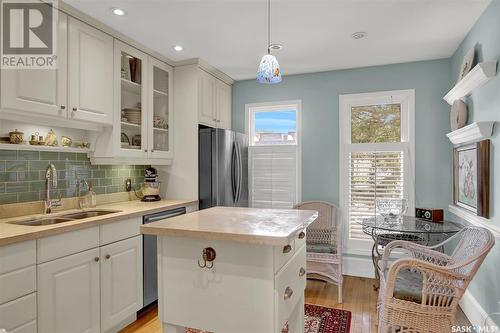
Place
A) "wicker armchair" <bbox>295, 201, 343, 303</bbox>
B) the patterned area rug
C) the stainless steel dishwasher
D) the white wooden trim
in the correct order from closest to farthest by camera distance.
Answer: the white wooden trim, the patterned area rug, the stainless steel dishwasher, "wicker armchair" <bbox>295, 201, 343, 303</bbox>

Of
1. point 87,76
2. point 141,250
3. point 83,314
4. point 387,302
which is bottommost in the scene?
point 83,314

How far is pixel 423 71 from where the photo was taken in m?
3.51

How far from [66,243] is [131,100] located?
1.58 m

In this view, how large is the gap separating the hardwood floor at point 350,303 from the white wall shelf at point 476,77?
6.61 ft

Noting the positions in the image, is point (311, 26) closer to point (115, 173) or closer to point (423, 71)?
point (423, 71)

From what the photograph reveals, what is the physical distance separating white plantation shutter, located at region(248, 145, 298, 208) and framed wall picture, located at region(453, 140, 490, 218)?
1784 millimetres

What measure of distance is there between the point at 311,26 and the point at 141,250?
248 centimetres

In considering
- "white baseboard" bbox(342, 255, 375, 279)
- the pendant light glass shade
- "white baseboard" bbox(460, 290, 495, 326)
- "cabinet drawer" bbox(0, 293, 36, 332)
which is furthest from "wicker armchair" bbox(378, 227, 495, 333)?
"cabinet drawer" bbox(0, 293, 36, 332)

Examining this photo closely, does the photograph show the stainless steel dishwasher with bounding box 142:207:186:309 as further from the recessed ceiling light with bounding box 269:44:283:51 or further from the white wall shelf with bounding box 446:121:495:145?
the white wall shelf with bounding box 446:121:495:145

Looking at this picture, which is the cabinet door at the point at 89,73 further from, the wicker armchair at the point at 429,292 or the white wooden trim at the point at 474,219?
the white wooden trim at the point at 474,219

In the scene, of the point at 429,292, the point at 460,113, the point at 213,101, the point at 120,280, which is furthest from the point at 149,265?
the point at 460,113

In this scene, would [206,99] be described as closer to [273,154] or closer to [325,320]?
[273,154]

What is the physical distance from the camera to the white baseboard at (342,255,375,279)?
368 centimetres

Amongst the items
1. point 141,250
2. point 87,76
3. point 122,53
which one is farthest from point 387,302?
point 122,53
